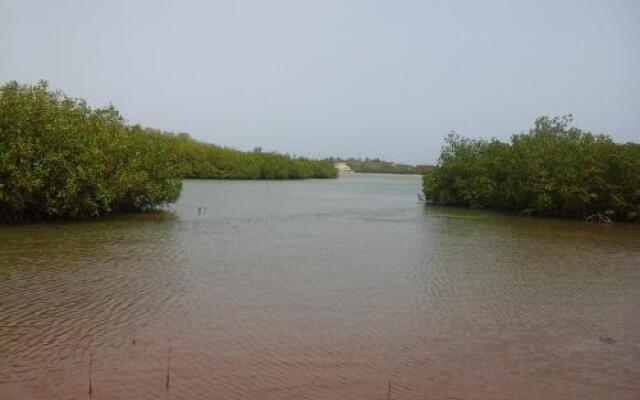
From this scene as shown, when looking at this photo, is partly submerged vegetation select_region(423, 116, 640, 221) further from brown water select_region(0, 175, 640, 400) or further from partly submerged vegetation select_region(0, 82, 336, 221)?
partly submerged vegetation select_region(0, 82, 336, 221)

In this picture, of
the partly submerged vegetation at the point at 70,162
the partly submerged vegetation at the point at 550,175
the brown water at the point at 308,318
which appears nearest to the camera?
the brown water at the point at 308,318

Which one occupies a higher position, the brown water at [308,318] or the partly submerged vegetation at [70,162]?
the partly submerged vegetation at [70,162]

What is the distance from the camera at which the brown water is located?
5750 mm

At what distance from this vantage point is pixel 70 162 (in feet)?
57.5

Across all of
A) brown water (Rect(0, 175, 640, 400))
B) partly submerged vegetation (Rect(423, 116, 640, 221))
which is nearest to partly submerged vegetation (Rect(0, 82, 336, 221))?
brown water (Rect(0, 175, 640, 400))

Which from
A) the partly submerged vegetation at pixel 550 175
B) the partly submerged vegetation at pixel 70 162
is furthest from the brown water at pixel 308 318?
the partly submerged vegetation at pixel 550 175

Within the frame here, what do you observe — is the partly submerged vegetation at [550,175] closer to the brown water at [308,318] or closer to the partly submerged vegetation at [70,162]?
the brown water at [308,318]

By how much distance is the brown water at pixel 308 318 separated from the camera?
575cm

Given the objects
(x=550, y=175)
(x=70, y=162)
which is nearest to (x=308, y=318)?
(x=70, y=162)

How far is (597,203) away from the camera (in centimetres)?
2634

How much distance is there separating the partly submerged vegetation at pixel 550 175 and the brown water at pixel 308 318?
975 cm

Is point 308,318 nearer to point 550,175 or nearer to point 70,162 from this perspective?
point 70,162

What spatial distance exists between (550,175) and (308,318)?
22.1 m

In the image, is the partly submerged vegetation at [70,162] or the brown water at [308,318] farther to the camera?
the partly submerged vegetation at [70,162]
